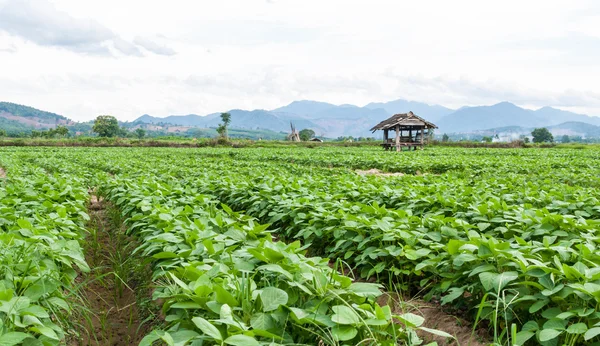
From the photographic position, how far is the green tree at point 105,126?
7772 centimetres

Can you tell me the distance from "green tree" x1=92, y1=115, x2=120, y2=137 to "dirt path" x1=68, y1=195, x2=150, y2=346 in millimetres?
78482

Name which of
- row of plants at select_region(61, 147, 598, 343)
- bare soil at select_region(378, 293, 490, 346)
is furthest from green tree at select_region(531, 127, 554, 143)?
bare soil at select_region(378, 293, 490, 346)

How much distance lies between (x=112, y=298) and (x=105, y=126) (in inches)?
3296

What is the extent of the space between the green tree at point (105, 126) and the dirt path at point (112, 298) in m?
78.5

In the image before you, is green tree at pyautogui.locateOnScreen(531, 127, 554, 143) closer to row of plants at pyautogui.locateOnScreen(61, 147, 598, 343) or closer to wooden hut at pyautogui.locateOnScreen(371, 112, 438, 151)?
wooden hut at pyautogui.locateOnScreen(371, 112, 438, 151)

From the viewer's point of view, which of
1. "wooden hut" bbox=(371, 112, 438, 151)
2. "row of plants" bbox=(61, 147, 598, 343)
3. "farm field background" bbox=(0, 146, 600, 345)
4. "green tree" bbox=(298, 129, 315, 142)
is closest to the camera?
"farm field background" bbox=(0, 146, 600, 345)

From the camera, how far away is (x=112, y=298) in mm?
4215

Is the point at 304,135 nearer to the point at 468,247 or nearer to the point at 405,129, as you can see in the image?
the point at 405,129

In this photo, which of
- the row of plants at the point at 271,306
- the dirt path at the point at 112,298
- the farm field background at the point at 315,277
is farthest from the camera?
the dirt path at the point at 112,298

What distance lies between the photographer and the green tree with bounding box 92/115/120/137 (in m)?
77.7

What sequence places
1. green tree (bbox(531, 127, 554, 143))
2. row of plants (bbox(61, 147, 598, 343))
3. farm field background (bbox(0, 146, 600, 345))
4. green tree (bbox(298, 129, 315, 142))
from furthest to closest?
green tree (bbox(531, 127, 554, 143)) < green tree (bbox(298, 129, 315, 142)) < row of plants (bbox(61, 147, 598, 343)) < farm field background (bbox(0, 146, 600, 345))

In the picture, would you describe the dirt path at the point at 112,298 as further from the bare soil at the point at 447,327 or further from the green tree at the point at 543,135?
the green tree at the point at 543,135

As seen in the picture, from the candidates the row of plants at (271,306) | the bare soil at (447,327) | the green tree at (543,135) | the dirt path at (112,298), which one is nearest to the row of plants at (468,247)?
the bare soil at (447,327)

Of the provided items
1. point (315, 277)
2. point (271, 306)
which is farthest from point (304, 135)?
point (271, 306)
